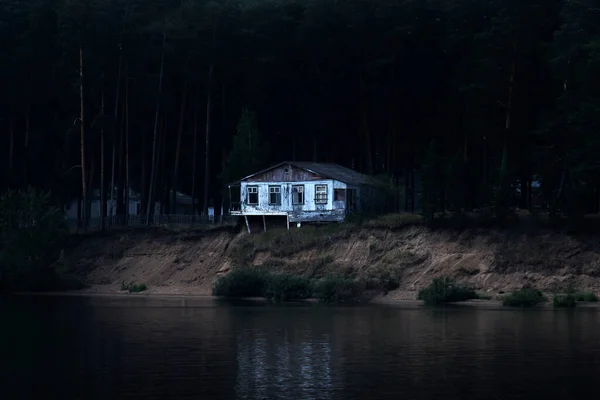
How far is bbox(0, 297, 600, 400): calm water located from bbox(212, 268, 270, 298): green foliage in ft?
38.9

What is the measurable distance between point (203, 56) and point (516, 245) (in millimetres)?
31052

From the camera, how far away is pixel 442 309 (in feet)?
233

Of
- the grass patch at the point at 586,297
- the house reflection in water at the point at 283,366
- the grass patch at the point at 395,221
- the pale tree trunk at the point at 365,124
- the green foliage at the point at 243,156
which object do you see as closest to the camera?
the house reflection in water at the point at 283,366

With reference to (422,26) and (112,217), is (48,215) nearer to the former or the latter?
(112,217)

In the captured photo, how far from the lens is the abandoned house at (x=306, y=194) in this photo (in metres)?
90.9

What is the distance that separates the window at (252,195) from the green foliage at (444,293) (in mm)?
20269

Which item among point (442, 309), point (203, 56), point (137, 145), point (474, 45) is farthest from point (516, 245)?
point (137, 145)

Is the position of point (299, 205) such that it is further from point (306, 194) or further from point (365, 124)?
point (365, 124)

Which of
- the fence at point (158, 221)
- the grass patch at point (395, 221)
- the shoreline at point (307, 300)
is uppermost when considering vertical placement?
the fence at point (158, 221)

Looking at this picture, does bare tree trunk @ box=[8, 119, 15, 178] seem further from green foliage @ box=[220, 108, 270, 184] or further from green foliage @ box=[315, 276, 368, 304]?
green foliage @ box=[315, 276, 368, 304]

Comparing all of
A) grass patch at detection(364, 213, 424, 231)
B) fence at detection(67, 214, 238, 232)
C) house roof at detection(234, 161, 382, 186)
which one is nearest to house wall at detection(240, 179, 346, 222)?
house roof at detection(234, 161, 382, 186)

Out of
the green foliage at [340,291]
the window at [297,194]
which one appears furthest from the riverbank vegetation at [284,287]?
the window at [297,194]

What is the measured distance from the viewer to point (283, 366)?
44.5 metres

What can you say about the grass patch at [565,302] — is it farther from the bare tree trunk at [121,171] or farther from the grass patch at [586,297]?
the bare tree trunk at [121,171]
